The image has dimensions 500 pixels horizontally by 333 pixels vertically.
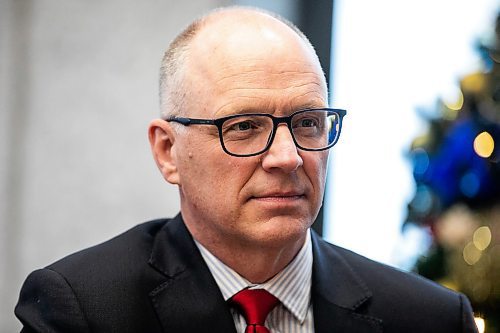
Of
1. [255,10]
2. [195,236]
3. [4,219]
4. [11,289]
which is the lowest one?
[11,289]

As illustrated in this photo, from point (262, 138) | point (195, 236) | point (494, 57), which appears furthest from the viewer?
point (494, 57)

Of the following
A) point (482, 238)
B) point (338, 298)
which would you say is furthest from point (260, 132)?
point (482, 238)

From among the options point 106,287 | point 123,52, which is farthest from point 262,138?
point 123,52

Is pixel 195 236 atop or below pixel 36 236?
atop

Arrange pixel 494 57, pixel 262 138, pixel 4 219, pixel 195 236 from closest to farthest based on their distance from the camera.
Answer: pixel 262 138, pixel 195 236, pixel 494 57, pixel 4 219

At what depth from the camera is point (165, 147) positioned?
220cm

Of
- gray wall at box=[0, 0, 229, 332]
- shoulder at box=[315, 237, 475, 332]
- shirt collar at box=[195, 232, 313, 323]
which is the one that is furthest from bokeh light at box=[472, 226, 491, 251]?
gray wall at box=[0, 0, 229, 332]

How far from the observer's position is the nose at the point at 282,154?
76.4 inches

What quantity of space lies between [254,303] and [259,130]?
397 millimetres

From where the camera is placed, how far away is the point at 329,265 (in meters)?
2.33

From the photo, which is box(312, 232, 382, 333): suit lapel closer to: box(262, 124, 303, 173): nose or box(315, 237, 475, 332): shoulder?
box(315, 237, 475, 332): shoulder

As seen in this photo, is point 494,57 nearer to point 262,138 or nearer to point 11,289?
point 262,138

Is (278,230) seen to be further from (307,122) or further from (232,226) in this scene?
(307,122)

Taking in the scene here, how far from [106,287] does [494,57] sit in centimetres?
→ 145
